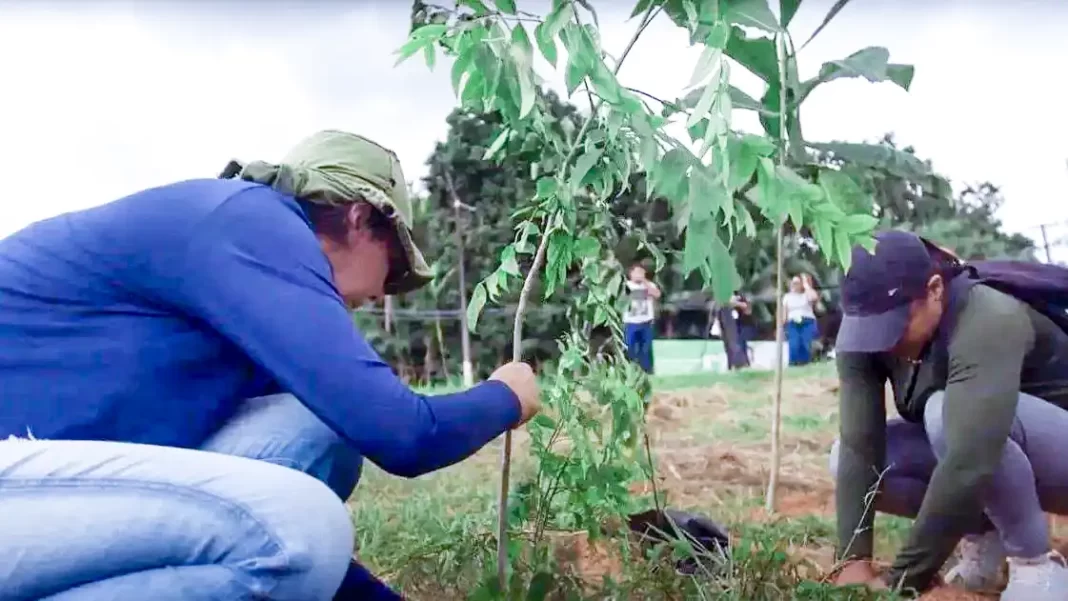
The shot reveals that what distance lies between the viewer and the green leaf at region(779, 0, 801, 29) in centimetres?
137

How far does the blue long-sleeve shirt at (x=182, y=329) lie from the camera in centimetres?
83

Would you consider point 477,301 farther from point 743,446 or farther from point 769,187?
point 743,446

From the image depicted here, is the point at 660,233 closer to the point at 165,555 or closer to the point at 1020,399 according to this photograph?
the point at 1020,399

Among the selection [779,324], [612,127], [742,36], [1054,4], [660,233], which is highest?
[1054,4]

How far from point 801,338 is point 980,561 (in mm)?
385

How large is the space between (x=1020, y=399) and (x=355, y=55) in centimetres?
107

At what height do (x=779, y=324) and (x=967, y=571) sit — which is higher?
(x=779, y=324)

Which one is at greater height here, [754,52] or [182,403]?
[754,52]

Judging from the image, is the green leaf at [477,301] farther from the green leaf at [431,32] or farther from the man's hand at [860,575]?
the man's hand at [860,575]

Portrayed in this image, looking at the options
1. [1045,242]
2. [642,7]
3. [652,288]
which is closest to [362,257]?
[642,7]

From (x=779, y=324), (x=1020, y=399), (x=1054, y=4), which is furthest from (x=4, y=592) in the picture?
(x=1054, y=4)

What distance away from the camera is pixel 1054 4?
160 cm

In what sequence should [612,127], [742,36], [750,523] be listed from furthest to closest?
[750,523] < [742,36] < [612,127]

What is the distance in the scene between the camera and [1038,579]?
1319 millimetres
